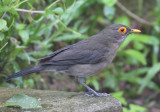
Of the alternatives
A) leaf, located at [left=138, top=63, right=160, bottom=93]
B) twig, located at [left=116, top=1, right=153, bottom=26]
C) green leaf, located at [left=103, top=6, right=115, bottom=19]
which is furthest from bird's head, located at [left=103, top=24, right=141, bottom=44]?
twig, located at [left=116, top=1, right=153, bottom=26]

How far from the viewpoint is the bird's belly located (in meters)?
4.34

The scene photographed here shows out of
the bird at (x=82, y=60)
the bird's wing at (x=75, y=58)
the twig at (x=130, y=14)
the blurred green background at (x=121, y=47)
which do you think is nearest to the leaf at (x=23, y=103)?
the bird at (x=82, y=60)

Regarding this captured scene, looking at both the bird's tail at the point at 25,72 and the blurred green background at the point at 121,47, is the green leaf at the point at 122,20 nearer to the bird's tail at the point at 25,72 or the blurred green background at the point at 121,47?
the blurred green background at the point at 121,47

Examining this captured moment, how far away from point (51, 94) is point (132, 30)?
1.74 metres

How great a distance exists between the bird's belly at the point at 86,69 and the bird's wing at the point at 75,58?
0.06 m

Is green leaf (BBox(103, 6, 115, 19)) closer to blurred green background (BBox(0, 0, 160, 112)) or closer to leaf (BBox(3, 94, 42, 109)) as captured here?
blurred green background (BBox(0, 0, 160, 112))

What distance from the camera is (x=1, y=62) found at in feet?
14.9

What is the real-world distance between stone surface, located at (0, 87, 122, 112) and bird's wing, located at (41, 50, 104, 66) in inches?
19.0

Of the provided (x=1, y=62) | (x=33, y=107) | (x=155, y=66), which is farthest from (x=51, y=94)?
(x=155, y=66)

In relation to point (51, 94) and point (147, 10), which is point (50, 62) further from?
point (147, 10)

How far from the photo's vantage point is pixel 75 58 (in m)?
4.38

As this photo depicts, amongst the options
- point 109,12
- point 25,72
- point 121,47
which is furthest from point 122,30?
point 109,12

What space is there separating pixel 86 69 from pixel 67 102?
843 mm

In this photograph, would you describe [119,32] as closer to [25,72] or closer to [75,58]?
[75,58]
